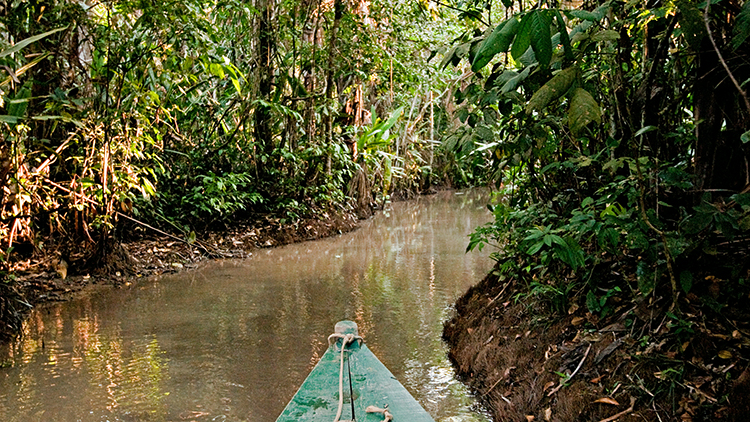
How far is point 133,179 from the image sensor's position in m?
5.96

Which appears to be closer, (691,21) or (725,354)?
(691,21)

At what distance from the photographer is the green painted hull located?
214cm

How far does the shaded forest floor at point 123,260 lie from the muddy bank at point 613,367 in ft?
11.8

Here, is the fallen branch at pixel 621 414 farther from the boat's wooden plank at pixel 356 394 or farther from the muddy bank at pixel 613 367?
the boat's wooden plank at pixel 356 394

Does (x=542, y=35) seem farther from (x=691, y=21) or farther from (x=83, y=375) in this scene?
(x=83, y=375)

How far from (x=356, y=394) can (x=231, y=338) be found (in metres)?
2.59

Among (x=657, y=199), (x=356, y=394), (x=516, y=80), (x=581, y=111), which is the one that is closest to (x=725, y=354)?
(x=657, y=199)

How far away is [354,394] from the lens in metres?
2.29

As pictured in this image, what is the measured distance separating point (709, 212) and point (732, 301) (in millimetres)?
608

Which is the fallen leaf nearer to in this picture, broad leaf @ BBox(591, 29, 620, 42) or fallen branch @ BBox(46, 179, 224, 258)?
broad leaf @ BBox(591, 29, 620, 42)

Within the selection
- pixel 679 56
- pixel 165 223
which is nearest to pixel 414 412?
pixel 679 56

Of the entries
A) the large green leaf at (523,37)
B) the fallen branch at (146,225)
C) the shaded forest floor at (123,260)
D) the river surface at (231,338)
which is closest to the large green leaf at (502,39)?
the large green leaf at (523,37)

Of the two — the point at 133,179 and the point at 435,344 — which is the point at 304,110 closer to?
the point at 133,179

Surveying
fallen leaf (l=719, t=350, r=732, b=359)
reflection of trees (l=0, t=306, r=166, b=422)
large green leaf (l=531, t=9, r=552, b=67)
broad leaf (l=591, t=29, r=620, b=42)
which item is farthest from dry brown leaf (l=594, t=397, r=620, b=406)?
reflection of trees (l=0, t=306, r=166, b=422)
